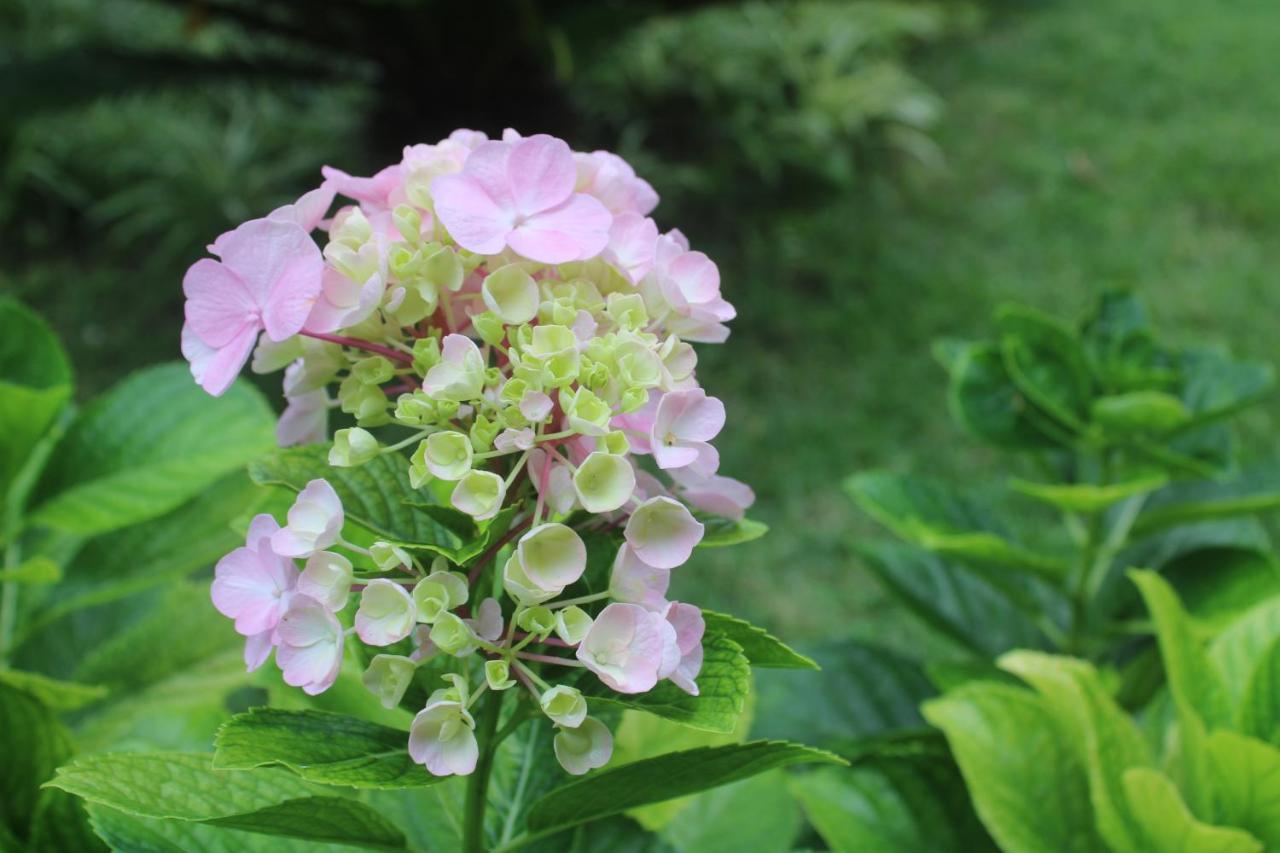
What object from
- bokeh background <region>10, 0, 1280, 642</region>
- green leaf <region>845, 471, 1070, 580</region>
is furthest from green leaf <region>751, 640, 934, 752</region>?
bokeh background <region>10, 0, 1280, 642</region>

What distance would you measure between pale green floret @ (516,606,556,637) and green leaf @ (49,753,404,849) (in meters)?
0.15

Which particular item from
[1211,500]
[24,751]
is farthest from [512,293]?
[1211,500]

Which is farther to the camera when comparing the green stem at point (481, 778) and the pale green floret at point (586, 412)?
the green stem at point (481, 778)

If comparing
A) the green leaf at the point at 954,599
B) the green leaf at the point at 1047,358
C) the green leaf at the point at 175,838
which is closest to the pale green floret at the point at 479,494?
the green leaf at the point at 175,838

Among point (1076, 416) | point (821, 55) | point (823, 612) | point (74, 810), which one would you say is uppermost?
point (821, 55)

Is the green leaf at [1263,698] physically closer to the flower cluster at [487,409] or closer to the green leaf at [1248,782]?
the green leaf at [1248,782]

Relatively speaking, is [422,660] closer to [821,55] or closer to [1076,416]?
[1076,416]

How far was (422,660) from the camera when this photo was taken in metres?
0.66

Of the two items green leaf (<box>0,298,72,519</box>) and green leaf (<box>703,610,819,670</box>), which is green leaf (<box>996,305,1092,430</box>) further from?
green leaf (<box>0,298,72,519</box>)

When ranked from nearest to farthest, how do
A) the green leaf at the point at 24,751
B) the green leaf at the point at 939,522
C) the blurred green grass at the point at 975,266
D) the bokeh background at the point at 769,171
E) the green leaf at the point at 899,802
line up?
the green leaf at the point at 24,751, the green leaf at the point at 899,802, the green leaf at the point at 939,522, the blurred green grass at the point at 975,266, the bokeh background at the point at 769,171

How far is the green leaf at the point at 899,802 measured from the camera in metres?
1.13

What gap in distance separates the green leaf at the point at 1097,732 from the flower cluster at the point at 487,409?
1.74 feet

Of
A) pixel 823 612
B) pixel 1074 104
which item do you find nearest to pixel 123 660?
pixel 823 612

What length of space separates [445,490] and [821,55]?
225 inches
